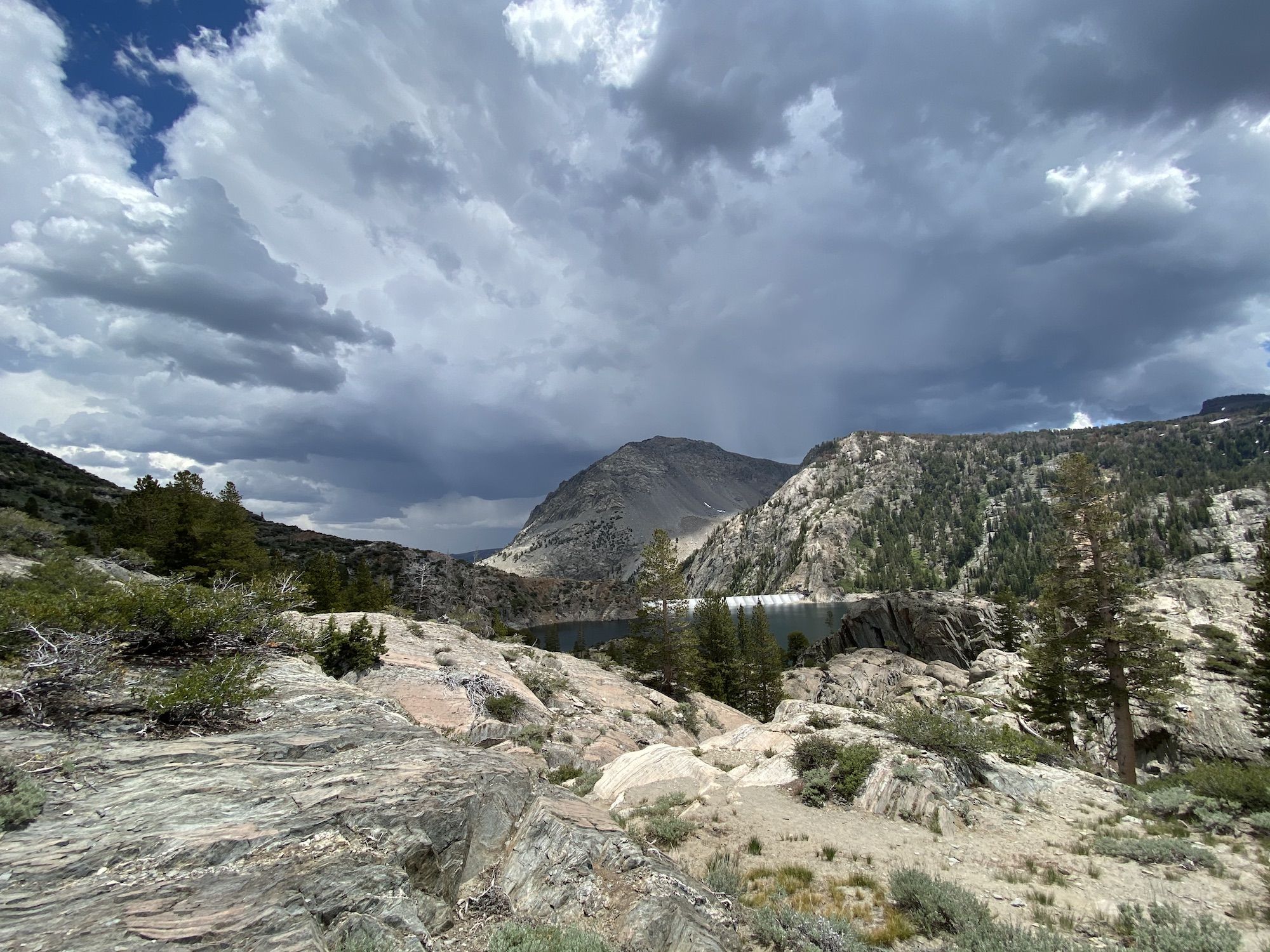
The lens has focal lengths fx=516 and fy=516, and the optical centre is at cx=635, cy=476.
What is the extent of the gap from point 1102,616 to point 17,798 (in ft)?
104

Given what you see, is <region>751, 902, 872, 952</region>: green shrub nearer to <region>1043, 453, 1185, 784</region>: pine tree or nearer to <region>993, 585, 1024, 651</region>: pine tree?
<region>1043, 453, 1185, 784</region>: pine tree

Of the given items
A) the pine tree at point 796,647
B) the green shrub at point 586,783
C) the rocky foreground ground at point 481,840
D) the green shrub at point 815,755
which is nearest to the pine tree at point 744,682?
the rocky foreground ground at point 481,840

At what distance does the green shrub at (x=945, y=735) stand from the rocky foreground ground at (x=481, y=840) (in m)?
0.51

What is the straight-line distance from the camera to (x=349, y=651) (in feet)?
68.9

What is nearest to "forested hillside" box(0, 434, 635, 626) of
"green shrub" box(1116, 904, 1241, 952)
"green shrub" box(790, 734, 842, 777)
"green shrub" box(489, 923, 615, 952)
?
"green shrub" box(489, 923, 615, 952)

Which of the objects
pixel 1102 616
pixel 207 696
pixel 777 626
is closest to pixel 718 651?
pixel 1102 616

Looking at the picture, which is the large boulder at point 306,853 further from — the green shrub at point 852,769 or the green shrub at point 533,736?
the green shrub at point 533,736

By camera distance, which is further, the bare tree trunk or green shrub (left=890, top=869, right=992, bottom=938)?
the bare tree trunk

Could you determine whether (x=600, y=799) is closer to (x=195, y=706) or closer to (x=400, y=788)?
(x=400, y=788)

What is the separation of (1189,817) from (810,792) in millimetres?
8996

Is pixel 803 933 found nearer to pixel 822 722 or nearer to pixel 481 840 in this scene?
pixel 481 840

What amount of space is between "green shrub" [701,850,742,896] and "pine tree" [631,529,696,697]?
2720 cm

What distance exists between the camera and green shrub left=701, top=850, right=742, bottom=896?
356 inches

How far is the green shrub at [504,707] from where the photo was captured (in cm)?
2141
